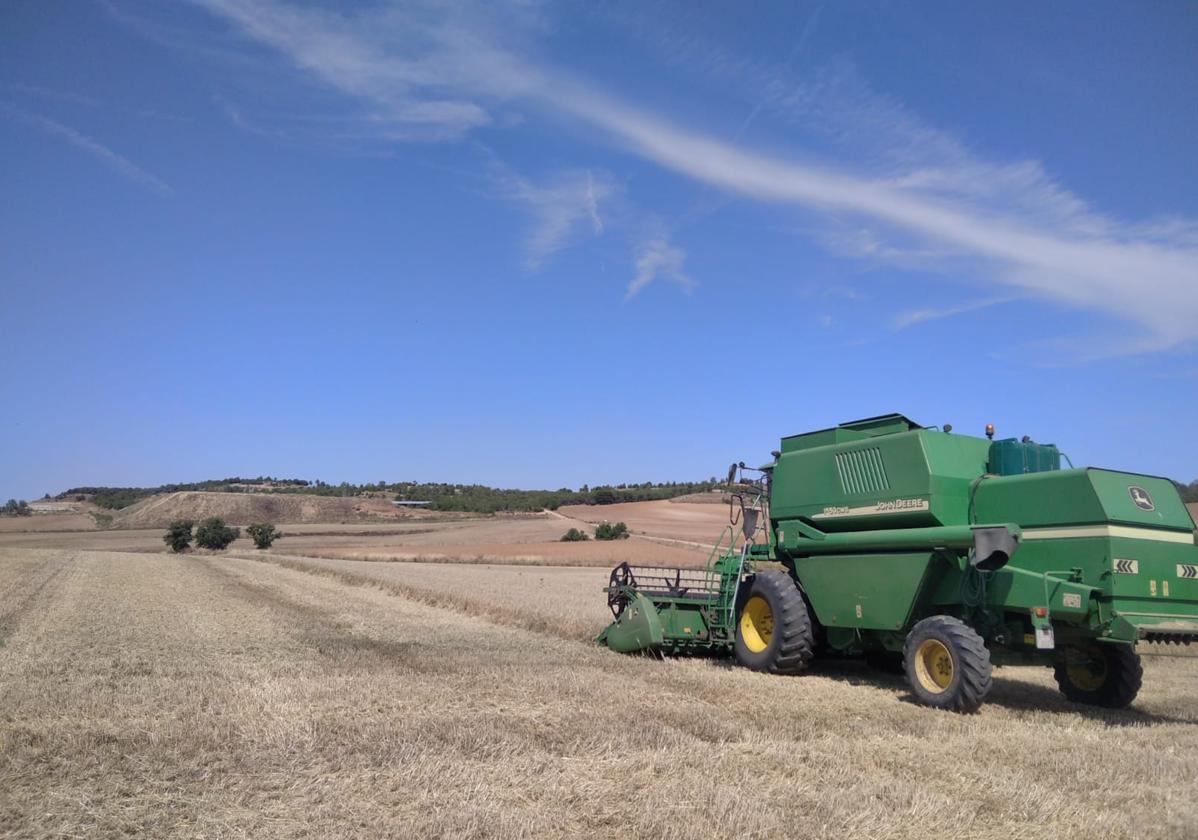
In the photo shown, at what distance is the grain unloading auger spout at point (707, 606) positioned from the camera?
1229 centimetres

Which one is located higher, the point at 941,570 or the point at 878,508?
the point at 878,508

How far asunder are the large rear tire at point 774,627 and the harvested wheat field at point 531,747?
0.34 metres

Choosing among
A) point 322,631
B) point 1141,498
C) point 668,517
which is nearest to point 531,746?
point 1141,498

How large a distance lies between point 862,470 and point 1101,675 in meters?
3.37

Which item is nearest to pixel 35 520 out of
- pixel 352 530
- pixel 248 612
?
pixel 352 530

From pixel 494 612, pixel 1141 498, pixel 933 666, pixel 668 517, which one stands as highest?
pixel 668 517

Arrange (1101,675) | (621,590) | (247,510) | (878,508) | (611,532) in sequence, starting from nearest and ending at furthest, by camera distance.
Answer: (1101,675), (878,508), (621,590), (611,532), (247,510)

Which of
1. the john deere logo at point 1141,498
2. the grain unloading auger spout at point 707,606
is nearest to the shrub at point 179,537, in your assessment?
the grain unloading auger spout at point 707,606

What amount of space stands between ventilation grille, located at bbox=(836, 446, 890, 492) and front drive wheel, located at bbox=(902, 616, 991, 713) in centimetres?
189

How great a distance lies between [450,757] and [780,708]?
3.71m

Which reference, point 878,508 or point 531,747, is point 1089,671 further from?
point 531,747

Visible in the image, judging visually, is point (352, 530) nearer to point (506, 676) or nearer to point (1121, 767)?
point (506, 676)

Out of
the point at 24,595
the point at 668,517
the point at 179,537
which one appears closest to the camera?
the point at 24,595

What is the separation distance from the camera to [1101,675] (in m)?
9.68
